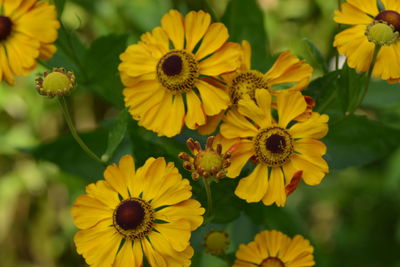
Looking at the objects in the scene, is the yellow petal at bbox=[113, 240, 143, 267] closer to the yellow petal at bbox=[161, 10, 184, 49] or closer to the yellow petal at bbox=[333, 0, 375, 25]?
the yellow petal at bbox=[161, 10, 184, 49]

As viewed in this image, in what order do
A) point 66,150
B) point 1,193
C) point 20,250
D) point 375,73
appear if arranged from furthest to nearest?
point 20,250
point 1,193
point 66,150
point 375,73

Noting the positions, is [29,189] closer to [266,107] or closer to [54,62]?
[54,62]

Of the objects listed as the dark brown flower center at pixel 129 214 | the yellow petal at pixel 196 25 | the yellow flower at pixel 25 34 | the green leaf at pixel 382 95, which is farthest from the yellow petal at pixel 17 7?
the green leaf at pixel 382 95

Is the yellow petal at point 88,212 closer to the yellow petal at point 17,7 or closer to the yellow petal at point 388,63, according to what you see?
the yellow petal at point 17,7

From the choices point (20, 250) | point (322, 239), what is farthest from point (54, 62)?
point (322, 239)

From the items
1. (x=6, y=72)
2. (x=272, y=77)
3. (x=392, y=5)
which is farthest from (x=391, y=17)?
(x=6, y=72)

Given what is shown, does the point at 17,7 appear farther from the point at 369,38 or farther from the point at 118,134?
the point at 369,38
